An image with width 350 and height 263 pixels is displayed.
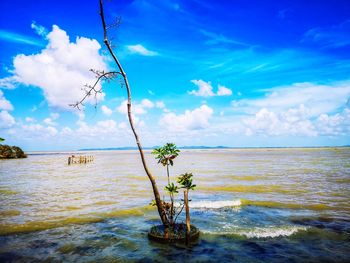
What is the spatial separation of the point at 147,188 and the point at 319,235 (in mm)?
16537

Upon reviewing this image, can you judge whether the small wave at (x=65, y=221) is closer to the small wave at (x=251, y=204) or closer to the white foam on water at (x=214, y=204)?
the white foam on water at (x=214, y=204)

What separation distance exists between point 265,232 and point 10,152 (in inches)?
3659

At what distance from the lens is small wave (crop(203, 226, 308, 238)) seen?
1135 centimetres

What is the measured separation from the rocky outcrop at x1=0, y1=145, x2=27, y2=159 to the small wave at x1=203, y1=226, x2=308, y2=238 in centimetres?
8883

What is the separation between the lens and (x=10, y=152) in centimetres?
8475

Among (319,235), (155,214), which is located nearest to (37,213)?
(155,214)

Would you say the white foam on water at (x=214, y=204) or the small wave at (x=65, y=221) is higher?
the white foam on water at (x=214, y=204)

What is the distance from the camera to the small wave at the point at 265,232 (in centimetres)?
1135

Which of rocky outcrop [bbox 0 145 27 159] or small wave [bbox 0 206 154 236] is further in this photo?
rocky outcrop [bbox 0 145 27 159]

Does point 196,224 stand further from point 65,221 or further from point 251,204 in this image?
point 65,221

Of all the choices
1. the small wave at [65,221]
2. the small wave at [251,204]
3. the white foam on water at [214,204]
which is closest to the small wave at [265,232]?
the small wave at [251,204]

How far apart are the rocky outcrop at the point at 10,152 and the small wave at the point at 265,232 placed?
8883cm

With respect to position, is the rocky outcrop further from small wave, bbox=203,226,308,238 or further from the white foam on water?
small wave, bbox=203,226,308,238

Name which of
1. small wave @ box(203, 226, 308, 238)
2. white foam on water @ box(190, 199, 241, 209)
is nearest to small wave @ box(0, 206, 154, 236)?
white foam on water @ box(190, 199, 241, 209)
